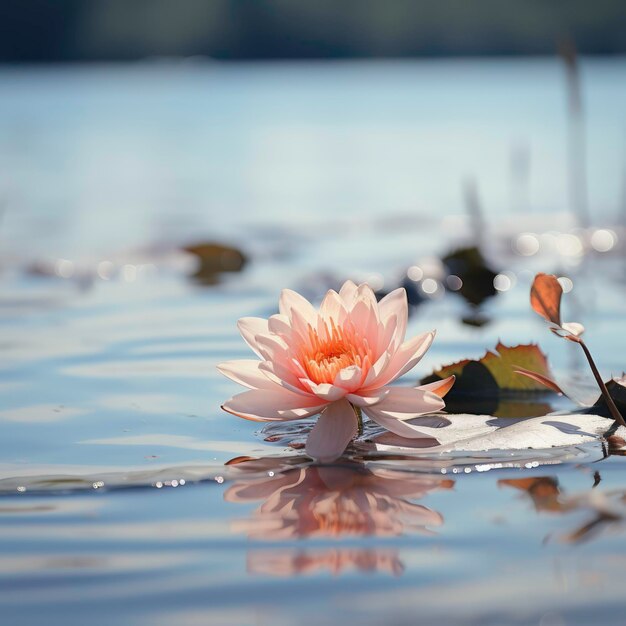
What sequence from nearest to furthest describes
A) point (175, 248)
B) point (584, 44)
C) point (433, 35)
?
point (175, 248), point (584, 44), point (433, 35)

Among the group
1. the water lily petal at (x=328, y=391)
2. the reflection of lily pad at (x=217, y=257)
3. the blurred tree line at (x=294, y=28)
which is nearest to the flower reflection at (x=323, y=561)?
the water lily petal at (x=328, y=391)

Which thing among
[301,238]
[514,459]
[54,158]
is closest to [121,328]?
[514,459]

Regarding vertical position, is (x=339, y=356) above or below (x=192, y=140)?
below

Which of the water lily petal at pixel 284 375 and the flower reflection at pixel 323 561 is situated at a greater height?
the water lily petal at pixel 284 375

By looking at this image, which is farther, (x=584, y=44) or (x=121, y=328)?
(x=584, y=44)

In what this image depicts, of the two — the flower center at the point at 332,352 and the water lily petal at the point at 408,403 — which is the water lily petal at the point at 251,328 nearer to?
the flower center at the point at 332,352

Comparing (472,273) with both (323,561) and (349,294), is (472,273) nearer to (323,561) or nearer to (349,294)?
(349,294)

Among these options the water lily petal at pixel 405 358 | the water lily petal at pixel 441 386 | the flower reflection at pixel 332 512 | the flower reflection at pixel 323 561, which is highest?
the water lily petal at pixel 405 358

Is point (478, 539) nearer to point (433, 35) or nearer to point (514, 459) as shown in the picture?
point (514, 459)

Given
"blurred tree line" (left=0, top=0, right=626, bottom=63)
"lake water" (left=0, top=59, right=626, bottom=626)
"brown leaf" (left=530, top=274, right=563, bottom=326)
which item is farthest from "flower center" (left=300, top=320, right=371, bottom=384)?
"blurred tree line" (left=0, top=0, right=626, bottom=63)
